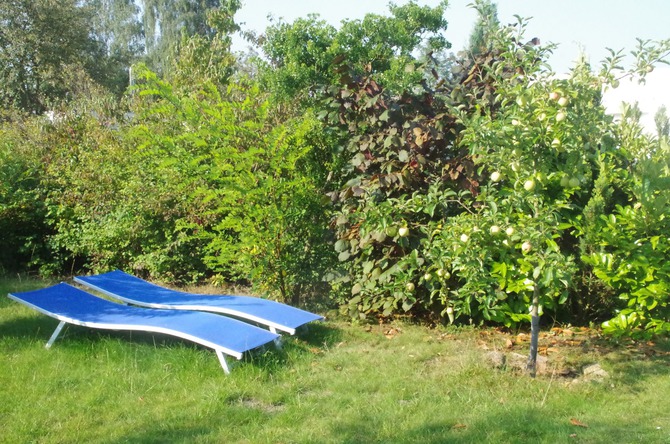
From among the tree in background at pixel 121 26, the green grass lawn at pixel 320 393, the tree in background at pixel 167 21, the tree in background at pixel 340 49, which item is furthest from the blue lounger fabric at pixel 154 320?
A: the tree in background at pixel 121 26

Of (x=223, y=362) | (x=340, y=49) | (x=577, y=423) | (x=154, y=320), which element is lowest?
(x=577, y=423)

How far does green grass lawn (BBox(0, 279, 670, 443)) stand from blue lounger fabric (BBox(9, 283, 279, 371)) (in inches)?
7.6

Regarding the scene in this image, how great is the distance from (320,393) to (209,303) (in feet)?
6.32

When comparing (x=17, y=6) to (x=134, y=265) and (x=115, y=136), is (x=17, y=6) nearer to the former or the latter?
(x=115, y=136)

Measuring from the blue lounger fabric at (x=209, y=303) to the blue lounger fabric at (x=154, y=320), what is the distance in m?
0.26

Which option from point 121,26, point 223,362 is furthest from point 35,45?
point 223,362

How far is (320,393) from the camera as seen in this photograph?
4598 mm

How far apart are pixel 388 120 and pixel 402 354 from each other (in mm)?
2245

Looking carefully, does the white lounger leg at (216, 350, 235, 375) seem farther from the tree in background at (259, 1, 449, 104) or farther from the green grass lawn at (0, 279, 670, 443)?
the tree in background at (259, 1, 449, 104)

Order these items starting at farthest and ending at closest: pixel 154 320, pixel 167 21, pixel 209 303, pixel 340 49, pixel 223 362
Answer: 1. pixel 167 21
2. pixel 340 49
3. pixel 209 303
4. pixel 154 320
5. pixel 223 362

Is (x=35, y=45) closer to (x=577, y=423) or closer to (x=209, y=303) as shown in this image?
(x=209, y=303)

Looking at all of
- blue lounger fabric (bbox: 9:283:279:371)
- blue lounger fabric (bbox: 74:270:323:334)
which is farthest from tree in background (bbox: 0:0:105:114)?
blue lounger fabric (bbox: 9:283:279:371)

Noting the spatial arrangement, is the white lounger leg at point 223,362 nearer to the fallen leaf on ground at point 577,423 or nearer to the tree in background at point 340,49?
the fallen leaf on ground at point 577,423

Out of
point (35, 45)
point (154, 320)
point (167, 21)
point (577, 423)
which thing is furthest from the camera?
point (167, 21)
